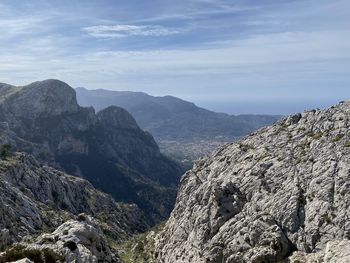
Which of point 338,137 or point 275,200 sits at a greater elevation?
point 338,137

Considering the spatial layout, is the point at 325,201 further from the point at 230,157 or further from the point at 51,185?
the point at 51,185

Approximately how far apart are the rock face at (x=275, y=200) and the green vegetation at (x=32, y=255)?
115 feet

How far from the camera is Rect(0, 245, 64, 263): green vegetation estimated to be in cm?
4159

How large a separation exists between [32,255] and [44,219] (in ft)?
270

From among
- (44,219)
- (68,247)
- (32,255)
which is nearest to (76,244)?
(68,247)

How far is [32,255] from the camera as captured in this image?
42.7m

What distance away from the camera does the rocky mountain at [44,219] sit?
4612 centimetres

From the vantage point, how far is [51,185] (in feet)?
585

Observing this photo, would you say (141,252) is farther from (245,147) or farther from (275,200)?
(275,200)

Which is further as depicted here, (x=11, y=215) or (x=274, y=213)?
(x=11, y=215)

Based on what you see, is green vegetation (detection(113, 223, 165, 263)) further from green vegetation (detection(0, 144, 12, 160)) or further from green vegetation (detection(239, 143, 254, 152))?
green vegetation (detection(0, 144, 12, 160))

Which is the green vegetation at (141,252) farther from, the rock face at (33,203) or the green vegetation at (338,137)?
the green vegetation at (338,137)

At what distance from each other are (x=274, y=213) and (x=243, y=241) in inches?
285

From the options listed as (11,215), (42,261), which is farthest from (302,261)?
(11,215)
